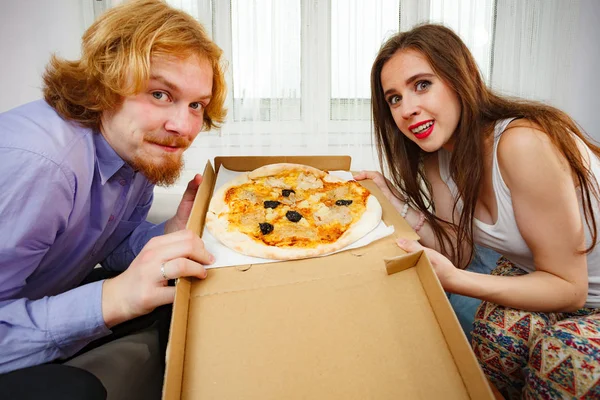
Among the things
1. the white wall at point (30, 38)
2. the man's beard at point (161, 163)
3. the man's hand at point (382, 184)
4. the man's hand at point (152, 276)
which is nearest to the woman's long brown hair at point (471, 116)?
the man's hand at point (382, 184)

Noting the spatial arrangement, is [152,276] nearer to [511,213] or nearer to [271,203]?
[271,203]

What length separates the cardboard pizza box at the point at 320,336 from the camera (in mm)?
661

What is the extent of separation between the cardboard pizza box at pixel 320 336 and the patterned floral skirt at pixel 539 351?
44cm

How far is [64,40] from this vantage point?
2.66m

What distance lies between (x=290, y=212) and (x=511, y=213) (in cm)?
65

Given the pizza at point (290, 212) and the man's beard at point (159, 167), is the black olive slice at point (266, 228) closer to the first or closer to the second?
the pizza at point (290, 212)

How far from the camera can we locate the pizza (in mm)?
1024

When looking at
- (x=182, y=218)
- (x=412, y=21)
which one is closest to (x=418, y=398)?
(x=182, y=218)

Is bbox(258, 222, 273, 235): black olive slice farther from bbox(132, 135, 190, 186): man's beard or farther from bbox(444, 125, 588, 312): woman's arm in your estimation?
bbox(444, 125, 588, 312): woman's arm

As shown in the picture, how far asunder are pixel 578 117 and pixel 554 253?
3.01 m

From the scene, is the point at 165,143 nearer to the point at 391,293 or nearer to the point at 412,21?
the point at 391,293

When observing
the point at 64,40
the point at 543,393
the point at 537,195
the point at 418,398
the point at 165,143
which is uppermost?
the point at 64,40

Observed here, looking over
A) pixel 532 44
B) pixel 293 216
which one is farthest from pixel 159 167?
pixel 532 44

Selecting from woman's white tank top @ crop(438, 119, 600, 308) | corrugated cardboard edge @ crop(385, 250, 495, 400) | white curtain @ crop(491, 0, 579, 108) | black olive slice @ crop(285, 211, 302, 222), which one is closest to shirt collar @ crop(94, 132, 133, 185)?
black olive slice @ crop(285, 211, 302, 222)
